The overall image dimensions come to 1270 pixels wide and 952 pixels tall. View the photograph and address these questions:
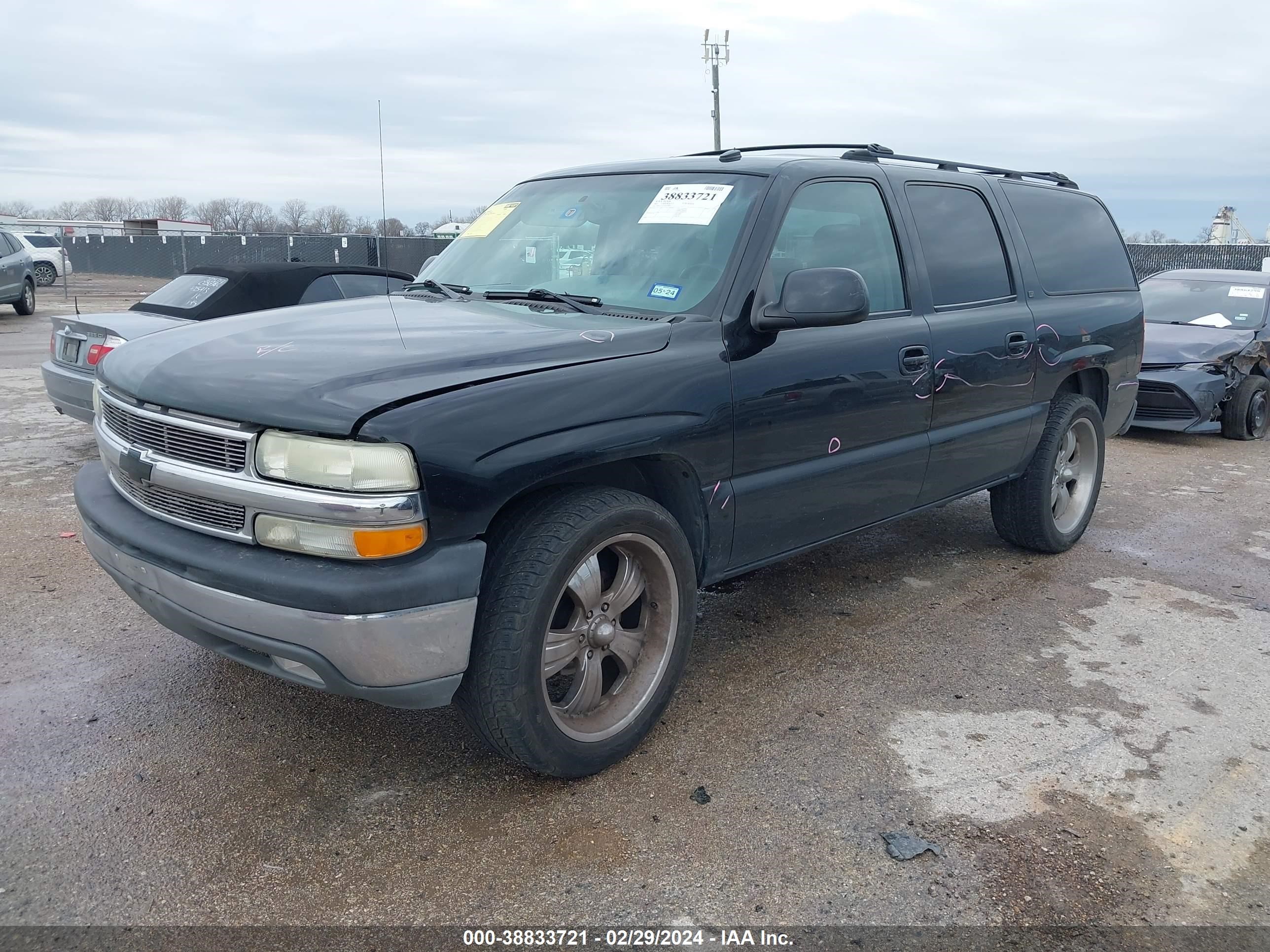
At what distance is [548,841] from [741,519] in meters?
1.25

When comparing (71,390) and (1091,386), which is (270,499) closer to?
(1091,386)

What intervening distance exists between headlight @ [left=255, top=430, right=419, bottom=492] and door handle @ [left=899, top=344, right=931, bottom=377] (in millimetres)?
2247

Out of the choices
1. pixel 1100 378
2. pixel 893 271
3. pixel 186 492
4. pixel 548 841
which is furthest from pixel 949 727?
pixel 1100 378

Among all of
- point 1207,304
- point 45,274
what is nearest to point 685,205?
point 1207,304

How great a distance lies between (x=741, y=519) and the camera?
3.48 metres

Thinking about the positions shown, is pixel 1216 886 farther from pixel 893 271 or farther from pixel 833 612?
pixel 893 271

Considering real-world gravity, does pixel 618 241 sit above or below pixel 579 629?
above

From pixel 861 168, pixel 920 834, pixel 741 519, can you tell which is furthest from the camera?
pixel 861 168

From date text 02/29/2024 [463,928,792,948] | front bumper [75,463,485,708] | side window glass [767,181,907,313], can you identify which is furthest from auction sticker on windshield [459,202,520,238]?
date text 02/29/2024 [463,928,792,948]

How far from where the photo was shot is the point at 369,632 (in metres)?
2.52

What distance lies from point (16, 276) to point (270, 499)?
770 inches

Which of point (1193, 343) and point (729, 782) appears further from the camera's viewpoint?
point (1193, 343)

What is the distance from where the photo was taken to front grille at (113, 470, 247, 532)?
2727 millimetres

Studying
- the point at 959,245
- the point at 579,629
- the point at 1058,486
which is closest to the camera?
the point at 579,629
